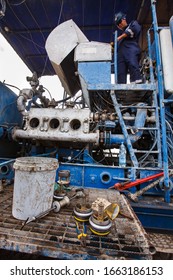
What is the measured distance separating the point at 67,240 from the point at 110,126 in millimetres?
2327

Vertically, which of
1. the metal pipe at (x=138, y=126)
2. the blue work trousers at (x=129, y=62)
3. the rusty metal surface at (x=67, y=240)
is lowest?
the rusty metal surface at (x=67, y=240)

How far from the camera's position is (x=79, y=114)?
2945 mm

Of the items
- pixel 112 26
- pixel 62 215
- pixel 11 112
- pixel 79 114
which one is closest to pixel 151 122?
pixel 79 114

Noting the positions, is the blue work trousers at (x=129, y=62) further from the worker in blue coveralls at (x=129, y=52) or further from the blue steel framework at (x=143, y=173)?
the blue steel framework at (x=143, y=173)

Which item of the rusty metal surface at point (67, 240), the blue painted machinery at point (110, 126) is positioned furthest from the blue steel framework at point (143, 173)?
the rusty metal surface at point (67, 240)

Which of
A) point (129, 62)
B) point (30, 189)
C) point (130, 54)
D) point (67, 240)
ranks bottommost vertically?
point (67, 240)

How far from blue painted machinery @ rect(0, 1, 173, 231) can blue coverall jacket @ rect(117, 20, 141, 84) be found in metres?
0.32

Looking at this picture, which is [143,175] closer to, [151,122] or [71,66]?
[151,122]

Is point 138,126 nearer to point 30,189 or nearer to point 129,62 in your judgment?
point 129,62

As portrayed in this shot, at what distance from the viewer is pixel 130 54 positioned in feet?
11.5

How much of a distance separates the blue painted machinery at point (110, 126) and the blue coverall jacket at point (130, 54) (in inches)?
12.5

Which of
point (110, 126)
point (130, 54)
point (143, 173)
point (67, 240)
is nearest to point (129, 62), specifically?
point (130, 54)

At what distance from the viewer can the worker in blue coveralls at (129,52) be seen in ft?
11.2
